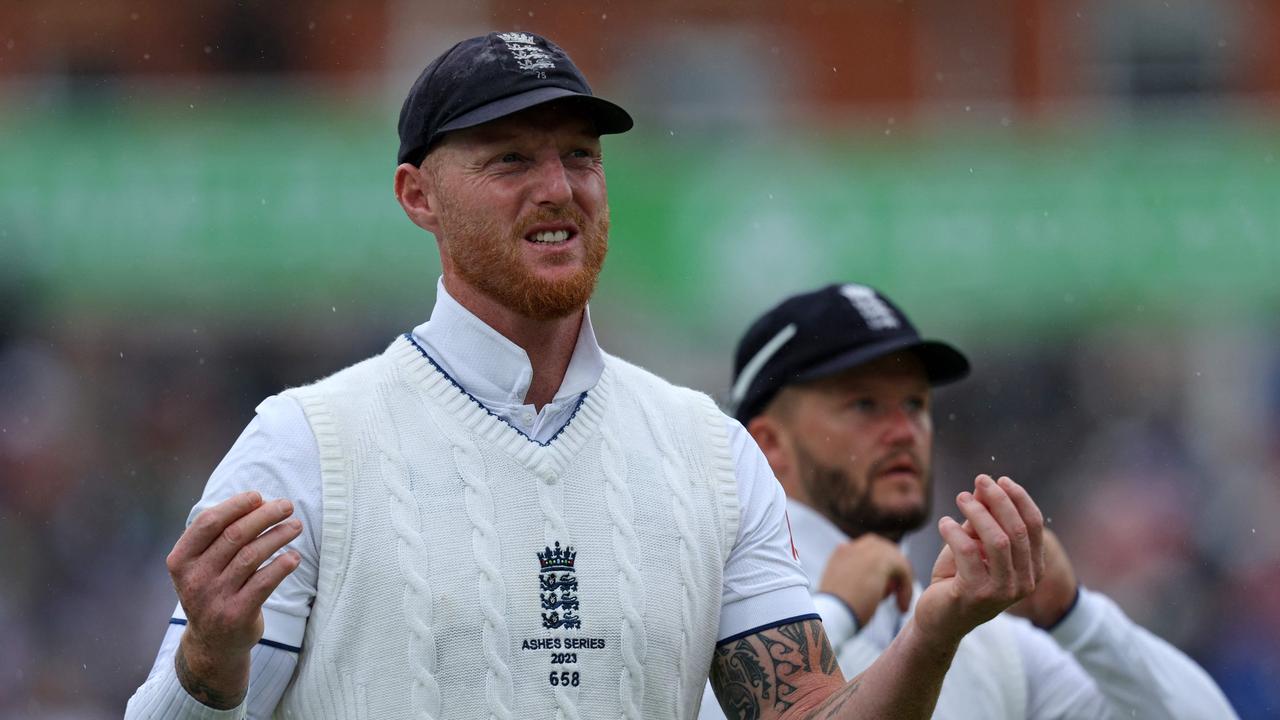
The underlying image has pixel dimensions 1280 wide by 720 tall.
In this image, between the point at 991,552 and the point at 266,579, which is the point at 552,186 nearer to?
the point at 266,579

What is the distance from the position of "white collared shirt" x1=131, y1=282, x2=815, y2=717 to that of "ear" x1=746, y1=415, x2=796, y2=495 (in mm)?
1595

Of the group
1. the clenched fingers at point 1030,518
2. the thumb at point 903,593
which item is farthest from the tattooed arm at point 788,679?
the thumb at point 903,593

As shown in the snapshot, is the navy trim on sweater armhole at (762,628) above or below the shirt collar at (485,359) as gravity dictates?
below

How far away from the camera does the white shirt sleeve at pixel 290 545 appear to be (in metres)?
3.24

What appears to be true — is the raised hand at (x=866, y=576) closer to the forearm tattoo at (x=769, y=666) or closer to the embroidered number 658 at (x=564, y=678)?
Answer: the forearm tattoo at (x=769, y=666)

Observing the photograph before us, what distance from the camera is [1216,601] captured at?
43.1 ft

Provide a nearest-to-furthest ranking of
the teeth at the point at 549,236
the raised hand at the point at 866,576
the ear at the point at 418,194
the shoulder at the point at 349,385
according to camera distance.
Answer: the shoulder at the point at 349,385 < the teeth at the point at 549,236 < the ear at the point at 418,194 < the raised hand at the point at 866,576

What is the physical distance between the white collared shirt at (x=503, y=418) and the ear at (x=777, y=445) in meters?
1.59

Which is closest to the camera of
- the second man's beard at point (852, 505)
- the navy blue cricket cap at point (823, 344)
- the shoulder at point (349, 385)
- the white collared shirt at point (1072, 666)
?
the shoulder at point (349, 385)

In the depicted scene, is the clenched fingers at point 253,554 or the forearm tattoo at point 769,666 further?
the forearm tattoo at point 769,666

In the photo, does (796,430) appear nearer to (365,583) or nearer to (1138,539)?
(365,583)

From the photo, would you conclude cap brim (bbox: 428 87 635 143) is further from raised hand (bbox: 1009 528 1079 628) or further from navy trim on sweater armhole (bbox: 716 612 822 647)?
raised hand (bbox: 1009 528 1079 628)

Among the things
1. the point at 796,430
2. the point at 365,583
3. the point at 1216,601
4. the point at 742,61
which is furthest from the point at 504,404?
the point at 742,61

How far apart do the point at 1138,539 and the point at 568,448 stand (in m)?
11.1
